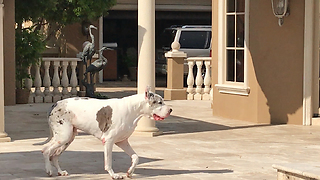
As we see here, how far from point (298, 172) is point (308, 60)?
555 cm

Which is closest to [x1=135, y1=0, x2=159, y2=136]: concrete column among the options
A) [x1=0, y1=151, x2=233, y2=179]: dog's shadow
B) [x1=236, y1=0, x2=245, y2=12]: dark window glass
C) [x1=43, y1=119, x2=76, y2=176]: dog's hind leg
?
[x1=0, y1=151, x2=233, y2=179]: dog's shadow

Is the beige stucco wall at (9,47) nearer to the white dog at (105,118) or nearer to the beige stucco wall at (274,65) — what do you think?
the beige stucco wall at (274,65)

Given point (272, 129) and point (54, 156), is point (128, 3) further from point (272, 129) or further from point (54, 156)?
point (54, 156)

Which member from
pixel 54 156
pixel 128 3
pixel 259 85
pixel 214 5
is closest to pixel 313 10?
pixel 259 85

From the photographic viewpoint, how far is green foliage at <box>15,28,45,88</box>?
15.1 m

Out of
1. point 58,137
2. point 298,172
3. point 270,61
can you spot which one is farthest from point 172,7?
point 298,172

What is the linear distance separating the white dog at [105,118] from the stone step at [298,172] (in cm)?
133

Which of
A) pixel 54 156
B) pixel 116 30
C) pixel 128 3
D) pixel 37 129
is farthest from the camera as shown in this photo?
pixel 116 30

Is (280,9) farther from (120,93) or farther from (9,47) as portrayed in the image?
(120,93)

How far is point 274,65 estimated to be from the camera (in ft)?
39.0

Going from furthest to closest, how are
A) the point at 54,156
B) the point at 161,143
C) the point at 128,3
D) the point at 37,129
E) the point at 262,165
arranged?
the point at 128,3, the point at 37,129, the point at 161,143, the point at 262,165, the point at 54,156

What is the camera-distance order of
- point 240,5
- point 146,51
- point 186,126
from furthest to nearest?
point 240,5 → point 186,126 → point 146,51

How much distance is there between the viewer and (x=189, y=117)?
Answer: 13055 millimetres

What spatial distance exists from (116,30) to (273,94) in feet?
48.8
